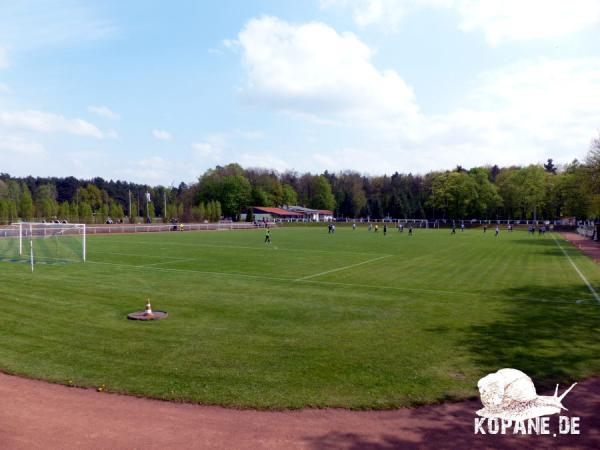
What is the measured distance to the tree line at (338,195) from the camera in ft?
289

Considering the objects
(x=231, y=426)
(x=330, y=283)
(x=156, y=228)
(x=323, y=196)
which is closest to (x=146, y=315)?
(x=231, y=426)

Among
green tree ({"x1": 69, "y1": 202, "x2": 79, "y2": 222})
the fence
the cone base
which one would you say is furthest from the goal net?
green tree ({"x1": 69, "y1": 202, "x2": 79, "y2": 222})

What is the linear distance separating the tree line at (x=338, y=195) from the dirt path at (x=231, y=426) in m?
74.5

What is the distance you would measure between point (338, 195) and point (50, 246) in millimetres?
115064

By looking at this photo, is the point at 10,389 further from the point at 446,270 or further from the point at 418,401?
the point at 446,270

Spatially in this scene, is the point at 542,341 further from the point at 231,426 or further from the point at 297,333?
the point at 231,426

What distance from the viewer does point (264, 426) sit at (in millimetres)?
6445

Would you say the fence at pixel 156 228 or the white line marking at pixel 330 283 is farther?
the fence at pixel 156 228

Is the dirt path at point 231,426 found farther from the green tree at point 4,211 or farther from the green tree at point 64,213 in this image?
the green tree at point 64,213

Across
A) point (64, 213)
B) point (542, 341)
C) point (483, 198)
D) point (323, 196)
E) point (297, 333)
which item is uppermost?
point (323, 196)

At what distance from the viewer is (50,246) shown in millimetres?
34188

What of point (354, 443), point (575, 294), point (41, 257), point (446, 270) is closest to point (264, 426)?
point (354, 443)

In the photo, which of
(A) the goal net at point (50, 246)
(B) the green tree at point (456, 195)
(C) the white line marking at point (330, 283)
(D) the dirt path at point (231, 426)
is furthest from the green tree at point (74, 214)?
(D) the dirt path at point (231, 426)

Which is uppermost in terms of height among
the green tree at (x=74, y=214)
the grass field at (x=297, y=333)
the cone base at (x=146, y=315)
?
the green tree at (x=74, y=214)
